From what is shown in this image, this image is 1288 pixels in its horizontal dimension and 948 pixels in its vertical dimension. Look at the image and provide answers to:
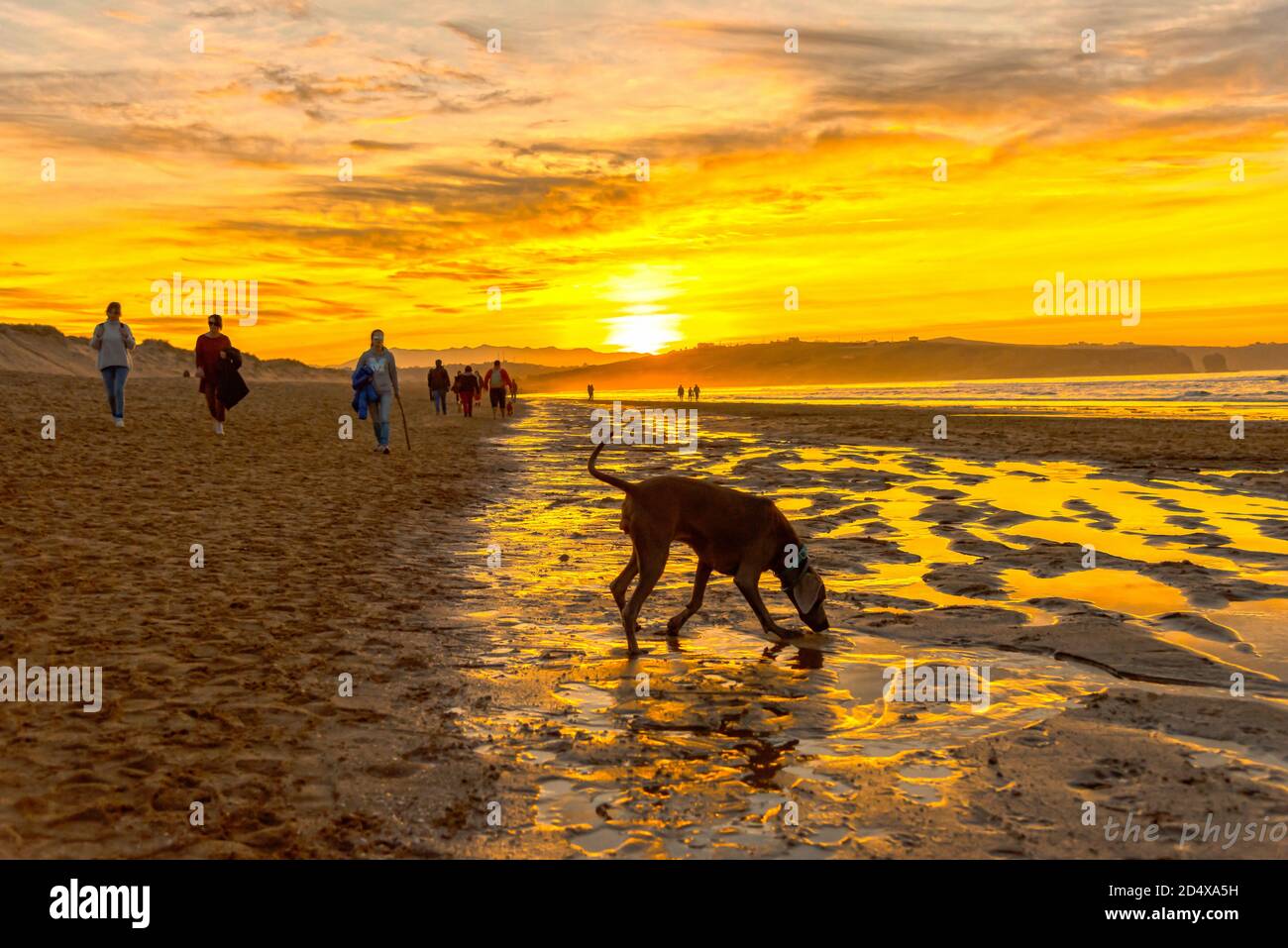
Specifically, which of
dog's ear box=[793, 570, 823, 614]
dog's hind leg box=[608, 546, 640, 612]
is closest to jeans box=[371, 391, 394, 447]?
dog's hind leg box=[608, 546, 640, 612]

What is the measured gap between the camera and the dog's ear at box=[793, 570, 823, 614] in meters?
7.26

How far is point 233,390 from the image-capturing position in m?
20.8

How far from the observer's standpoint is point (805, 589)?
23.9ft

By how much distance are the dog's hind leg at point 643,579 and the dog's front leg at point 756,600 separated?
62cm

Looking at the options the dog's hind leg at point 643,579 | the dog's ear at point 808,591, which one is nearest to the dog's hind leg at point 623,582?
the dog's hind leg at point 643,579

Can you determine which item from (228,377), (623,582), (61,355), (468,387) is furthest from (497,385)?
(61,355)

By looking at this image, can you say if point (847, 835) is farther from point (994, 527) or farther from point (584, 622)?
point (994, 527)

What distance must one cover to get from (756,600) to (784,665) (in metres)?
0.70

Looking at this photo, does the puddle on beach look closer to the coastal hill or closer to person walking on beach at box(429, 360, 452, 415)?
person walking on beach at box(429, 360, 452, 415)

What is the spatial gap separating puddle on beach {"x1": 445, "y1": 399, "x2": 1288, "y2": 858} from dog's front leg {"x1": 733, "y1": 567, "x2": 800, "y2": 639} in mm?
184

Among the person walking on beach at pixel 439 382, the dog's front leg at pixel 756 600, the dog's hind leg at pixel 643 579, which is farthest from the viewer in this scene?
the person walking on beach at pixel 439 382

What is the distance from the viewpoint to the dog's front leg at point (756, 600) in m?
7.17
